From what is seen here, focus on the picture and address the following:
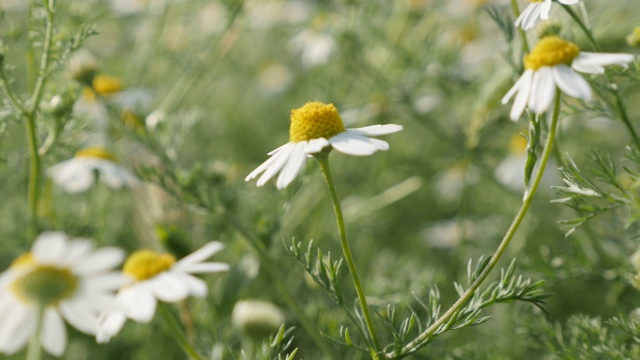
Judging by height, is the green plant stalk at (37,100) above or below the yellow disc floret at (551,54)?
below

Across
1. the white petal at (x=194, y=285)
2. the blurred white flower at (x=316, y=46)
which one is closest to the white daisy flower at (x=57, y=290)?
the white petal at (x=194, y=285)

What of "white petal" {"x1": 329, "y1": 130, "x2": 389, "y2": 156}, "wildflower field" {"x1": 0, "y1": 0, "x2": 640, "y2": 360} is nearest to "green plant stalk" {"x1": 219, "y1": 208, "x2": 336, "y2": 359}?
"wildflower field" {"x1": 0, "y1": 0, "x2": 640, "y2": 360}

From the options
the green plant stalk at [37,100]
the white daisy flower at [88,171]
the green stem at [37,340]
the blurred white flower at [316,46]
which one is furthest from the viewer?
the blurred white flower at [316,46]

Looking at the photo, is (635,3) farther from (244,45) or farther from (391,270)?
(244,45)

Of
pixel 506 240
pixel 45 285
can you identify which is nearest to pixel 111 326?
pixel 45 285

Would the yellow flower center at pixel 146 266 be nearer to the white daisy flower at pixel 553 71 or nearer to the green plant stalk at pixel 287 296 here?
the green plant stalk at pixel 287 296

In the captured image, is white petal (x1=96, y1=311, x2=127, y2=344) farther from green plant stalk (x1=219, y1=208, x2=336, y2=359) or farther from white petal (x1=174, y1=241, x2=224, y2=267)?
green plant stalk (x1=219, y1=208, x2=336, y2=359)

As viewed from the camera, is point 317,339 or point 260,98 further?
point 260,98

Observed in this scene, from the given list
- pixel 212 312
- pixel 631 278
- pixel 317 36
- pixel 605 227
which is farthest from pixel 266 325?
pixel 317 36
